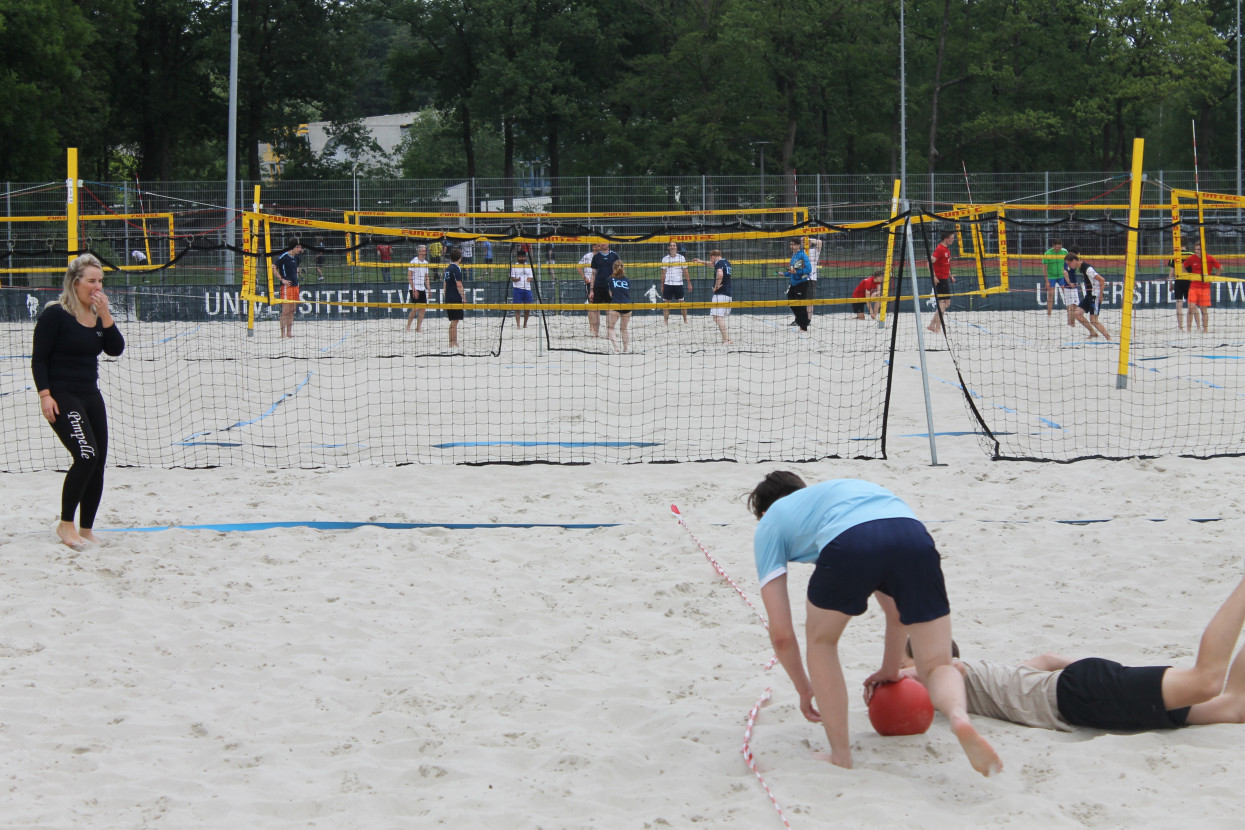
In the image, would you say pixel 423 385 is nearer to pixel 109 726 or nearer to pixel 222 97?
pixel 109 726

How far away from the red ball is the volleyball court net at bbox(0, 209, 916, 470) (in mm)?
4249

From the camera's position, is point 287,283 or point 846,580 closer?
point 846,580

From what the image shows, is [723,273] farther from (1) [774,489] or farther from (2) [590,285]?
(1) [774,489]

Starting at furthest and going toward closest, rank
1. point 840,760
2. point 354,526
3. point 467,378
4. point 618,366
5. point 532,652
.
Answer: point 618,366, point 467,378, point 354,526, point 532,652, point 840,760

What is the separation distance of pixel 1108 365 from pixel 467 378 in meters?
6.87

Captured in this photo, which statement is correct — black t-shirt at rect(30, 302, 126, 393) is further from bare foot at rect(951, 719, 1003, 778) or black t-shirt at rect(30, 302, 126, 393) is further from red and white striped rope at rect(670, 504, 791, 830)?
bare foot at rect(951, 719, 1003, 778)

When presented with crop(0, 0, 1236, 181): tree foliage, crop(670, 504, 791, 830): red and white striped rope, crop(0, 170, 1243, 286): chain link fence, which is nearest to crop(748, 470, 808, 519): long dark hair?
crop(670, 504, 791, 830): red and white striped rope

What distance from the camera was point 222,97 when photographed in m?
41.8

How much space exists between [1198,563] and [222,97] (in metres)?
42.4

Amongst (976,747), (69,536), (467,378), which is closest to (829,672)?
(976,747)

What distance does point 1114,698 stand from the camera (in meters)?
3.58

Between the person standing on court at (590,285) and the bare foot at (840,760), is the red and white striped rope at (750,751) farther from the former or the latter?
the person standing on court at (590,285)

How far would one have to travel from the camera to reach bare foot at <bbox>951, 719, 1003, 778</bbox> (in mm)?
3064

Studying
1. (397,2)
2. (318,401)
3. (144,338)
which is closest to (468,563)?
(318,401)
